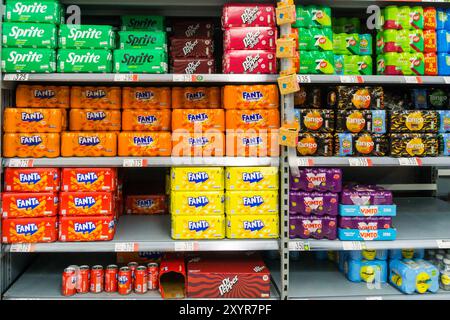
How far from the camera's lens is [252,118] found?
244 cm

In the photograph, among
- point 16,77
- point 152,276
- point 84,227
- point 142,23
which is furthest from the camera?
point 142,23

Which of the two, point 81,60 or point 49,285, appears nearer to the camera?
point 81,60

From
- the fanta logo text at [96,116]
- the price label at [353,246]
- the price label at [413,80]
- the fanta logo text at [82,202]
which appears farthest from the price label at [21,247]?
the price label at [413,80]

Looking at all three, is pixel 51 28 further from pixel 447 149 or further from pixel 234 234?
pixel 447 149

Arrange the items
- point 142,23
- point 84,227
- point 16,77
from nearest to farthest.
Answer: point 16,77 < point 84,227 < point 142,23

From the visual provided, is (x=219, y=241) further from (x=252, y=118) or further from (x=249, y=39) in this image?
(x=249, y=39)

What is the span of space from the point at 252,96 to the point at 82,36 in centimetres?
105

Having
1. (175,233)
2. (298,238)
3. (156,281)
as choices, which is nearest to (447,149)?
(298,238)

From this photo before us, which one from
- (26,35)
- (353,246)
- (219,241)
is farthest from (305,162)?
(26,35)

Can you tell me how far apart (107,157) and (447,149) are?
207 centimetres

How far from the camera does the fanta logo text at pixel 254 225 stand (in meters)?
→ 2.45

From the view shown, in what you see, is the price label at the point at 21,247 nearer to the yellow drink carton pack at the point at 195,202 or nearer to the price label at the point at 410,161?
the yellow drink carton pack at the point at 195,202

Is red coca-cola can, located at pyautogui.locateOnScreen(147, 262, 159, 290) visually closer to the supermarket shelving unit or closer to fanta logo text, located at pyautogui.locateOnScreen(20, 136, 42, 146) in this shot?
the supermarket shelving unit

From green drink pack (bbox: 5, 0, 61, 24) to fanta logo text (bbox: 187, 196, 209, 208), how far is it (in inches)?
52.3
